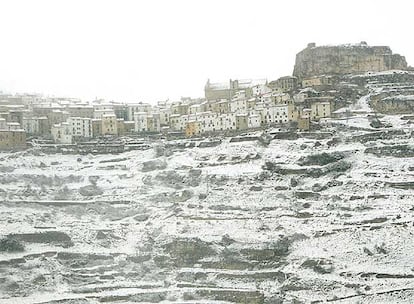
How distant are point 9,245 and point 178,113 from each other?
4550 cm

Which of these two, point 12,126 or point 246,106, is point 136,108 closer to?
point 246,106

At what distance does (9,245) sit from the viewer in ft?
167

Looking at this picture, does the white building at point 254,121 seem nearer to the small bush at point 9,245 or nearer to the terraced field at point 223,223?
the terraced field at point 223,223

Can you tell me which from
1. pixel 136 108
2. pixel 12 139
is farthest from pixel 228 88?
pixel 12 139

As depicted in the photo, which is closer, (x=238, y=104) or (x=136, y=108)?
(x=238, y=104)

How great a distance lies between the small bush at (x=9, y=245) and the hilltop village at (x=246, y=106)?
25.7m

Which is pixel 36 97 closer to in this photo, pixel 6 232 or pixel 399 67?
pixel 6 232

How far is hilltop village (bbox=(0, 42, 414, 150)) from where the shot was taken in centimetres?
7662

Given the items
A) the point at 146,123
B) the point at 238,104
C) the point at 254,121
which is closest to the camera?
the point at 254,121

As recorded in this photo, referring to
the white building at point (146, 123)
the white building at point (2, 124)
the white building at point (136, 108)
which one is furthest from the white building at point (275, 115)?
the white building at point (2, 124)

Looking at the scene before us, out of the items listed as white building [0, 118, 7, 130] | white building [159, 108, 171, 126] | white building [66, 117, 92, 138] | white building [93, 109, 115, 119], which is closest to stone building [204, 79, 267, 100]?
white building [159, 108, 171, 126]

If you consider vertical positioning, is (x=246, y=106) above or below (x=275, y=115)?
above

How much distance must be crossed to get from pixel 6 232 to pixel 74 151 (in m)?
24.9

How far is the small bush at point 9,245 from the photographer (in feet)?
166
